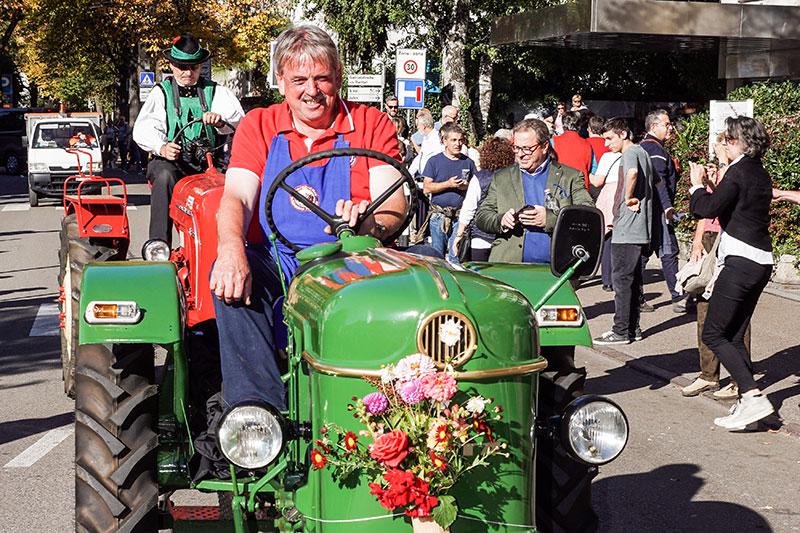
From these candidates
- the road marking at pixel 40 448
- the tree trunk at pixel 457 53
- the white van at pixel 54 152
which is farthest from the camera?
the tree trunk at pixel 457 53

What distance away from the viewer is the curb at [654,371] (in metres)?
9.57

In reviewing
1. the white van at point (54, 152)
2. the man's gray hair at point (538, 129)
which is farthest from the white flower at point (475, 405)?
the white van at point (54, 152)

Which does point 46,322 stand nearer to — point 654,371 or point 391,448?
point 654,371

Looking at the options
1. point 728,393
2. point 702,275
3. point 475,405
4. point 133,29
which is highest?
point 133,29

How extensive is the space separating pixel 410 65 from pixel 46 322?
39.2ft

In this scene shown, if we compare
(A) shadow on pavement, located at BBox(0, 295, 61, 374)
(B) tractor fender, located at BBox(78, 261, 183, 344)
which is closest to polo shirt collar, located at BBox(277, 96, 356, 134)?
(B) tractor fender, located at BBox(78, 261, 183, 344)

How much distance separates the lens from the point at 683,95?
37.8 meters

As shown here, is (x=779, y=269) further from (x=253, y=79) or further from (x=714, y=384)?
(x=253, y=79)

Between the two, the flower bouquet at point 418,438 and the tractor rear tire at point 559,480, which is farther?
the tractor rear tire at point 559,480

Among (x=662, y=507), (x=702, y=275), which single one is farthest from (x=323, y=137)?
(x=702, y=275)

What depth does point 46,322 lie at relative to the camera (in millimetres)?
12836

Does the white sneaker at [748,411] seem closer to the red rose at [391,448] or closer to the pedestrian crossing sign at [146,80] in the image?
the red rose at [391,448]

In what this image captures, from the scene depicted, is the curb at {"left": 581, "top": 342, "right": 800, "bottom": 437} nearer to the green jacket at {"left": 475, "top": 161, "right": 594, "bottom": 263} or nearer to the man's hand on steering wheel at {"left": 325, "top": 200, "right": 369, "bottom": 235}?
the green jacket at {"left": 475, "top": 161, "right": 594, "bottom": 263}

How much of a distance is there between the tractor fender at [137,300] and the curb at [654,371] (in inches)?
198
